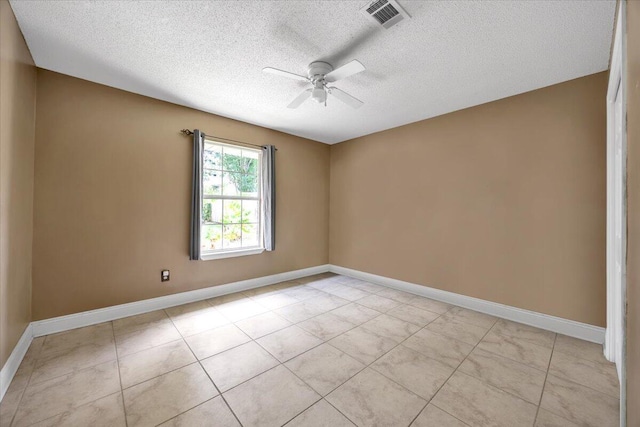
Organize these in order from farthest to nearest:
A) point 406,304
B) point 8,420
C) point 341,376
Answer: point 406,304, point 341,376, point 8,420

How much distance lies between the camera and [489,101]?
305cm

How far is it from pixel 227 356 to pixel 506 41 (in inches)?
135

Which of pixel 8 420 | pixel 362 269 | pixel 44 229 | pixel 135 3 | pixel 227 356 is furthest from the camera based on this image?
pixel 362 269

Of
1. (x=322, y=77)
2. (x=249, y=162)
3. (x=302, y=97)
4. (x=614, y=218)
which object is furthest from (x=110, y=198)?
(x=614, y=218)

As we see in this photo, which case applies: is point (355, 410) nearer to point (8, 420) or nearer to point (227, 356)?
point (227, 356)

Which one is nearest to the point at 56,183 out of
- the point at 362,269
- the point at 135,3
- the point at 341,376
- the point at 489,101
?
the point at 135,3

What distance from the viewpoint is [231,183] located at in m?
3.83

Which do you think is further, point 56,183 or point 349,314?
point 349,314

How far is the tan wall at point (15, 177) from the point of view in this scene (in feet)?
5.49

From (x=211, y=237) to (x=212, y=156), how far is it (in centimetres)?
119

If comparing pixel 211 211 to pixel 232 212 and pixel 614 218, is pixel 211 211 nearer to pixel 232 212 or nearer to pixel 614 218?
pixel 232 212

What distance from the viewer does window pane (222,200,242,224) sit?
378 centimetres

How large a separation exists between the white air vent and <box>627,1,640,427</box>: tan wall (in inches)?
44.0

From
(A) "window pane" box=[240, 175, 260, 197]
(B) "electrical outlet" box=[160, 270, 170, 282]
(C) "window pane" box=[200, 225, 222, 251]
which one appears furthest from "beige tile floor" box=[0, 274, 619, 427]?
(A) "window pane" box=[240, 175, 260, 197]
